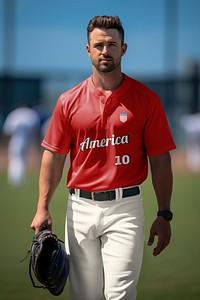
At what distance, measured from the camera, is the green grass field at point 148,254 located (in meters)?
7.42

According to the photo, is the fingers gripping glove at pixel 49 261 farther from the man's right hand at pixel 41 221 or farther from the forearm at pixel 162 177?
the forearm at pixel 162 177

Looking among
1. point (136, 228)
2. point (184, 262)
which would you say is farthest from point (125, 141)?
point (184, 262)

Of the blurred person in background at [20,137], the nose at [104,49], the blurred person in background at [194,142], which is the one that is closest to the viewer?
the nose at [104,49]

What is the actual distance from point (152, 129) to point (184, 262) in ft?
14.7

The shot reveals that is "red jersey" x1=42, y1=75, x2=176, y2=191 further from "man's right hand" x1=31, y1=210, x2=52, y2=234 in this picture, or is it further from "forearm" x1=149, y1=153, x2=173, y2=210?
"man's right hand" x1=31, y1=210, x2=52, y2=234

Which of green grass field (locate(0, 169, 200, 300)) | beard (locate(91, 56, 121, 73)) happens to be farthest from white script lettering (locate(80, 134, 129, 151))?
green grass field (locate(0, 169, 200, 300))

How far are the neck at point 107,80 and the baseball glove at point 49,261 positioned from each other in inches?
37.2

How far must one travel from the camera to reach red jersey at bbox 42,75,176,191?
4867mm

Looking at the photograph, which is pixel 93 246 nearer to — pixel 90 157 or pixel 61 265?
pixel 61 265

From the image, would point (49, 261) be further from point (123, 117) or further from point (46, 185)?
point (123, 117)

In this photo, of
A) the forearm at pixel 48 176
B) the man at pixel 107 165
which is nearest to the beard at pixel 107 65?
the man at pixel 107 165

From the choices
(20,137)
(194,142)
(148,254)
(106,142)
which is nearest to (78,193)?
(106,142)

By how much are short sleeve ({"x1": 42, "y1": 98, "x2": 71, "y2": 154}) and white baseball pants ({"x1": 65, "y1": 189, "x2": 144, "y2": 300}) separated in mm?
338

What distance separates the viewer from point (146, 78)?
35500 millimetres
